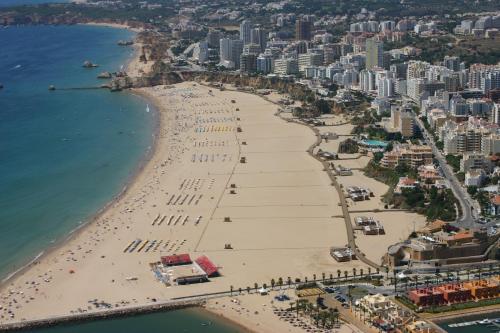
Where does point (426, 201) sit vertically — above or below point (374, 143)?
above

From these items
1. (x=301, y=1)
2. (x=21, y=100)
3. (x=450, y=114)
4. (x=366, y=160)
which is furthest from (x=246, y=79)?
(x=301, y=1)

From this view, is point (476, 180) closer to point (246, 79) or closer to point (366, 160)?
point (366, 160)

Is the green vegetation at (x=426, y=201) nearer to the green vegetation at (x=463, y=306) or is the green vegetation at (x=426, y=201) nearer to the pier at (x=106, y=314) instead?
the green vegetation at (x=463, y=306)

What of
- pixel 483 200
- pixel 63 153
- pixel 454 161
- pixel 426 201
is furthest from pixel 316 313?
pixel 63 153

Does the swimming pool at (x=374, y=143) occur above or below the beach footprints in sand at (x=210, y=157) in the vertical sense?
above

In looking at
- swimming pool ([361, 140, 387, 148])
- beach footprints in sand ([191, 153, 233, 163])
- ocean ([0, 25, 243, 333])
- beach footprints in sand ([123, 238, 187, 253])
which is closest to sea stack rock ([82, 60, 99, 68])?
ocean ([0, 25, 243, 333])

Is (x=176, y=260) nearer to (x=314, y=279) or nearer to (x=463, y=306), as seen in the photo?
(x=314, y=279)

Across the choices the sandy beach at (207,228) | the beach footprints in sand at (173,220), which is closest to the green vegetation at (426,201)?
the sandy beach at (207,228)
